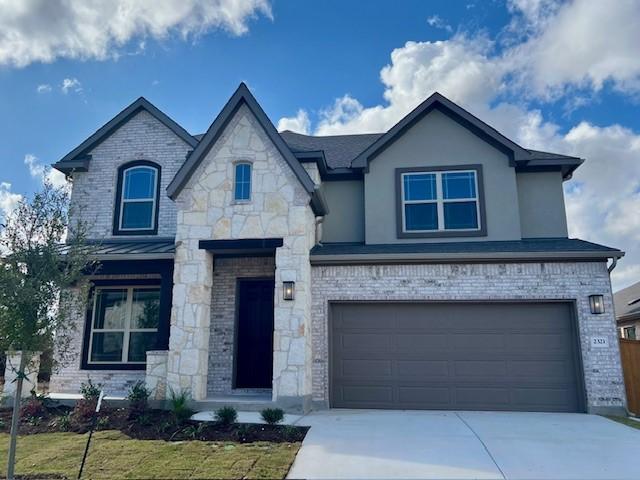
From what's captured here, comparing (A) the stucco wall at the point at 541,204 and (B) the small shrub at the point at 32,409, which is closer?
(B) the small shrub at the point at 32,409

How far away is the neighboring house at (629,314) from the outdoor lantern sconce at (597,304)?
9272 mm

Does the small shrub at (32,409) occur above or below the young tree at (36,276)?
below

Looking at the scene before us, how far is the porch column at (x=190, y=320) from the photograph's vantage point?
9602mm

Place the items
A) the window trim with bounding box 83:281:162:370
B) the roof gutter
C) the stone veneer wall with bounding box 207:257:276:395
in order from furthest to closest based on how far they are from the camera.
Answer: the window trim with bounding box 83:281:162:370 → the stone veneer wall with bounding box 207:257:276:395 → the roof gutter

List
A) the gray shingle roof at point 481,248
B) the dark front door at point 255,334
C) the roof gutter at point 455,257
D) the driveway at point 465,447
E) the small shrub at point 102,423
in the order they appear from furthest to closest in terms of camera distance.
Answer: the dark front door at point 255,334, the gray shingle roof at point 481,248, the roof gutter at point 455,257, the small shrub at point 102,423, the driveway at point 465,447

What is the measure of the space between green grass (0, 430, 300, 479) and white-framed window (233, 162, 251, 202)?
5.19m

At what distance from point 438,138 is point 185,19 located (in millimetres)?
7180

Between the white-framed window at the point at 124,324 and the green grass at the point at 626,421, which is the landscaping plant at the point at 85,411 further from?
the green grass at the point at 626,421

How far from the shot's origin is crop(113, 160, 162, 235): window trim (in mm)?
12453

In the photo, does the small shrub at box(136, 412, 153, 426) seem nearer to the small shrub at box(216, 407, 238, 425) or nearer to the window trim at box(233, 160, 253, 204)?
the small shrub at box(216, 407, 238, 425)

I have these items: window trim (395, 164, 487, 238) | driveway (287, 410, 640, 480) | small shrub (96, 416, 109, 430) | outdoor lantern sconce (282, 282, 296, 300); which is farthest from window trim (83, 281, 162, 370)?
window trim (395, 164, 487, 238)

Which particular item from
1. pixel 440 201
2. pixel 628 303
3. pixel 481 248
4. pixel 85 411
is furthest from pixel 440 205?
pixel 628 303

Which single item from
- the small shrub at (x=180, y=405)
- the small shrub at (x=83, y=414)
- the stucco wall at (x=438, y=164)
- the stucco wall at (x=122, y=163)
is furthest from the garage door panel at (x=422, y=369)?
the stucco wall at (x=122, y=163)

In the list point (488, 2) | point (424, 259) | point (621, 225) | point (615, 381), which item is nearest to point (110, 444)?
point (424, 259)
